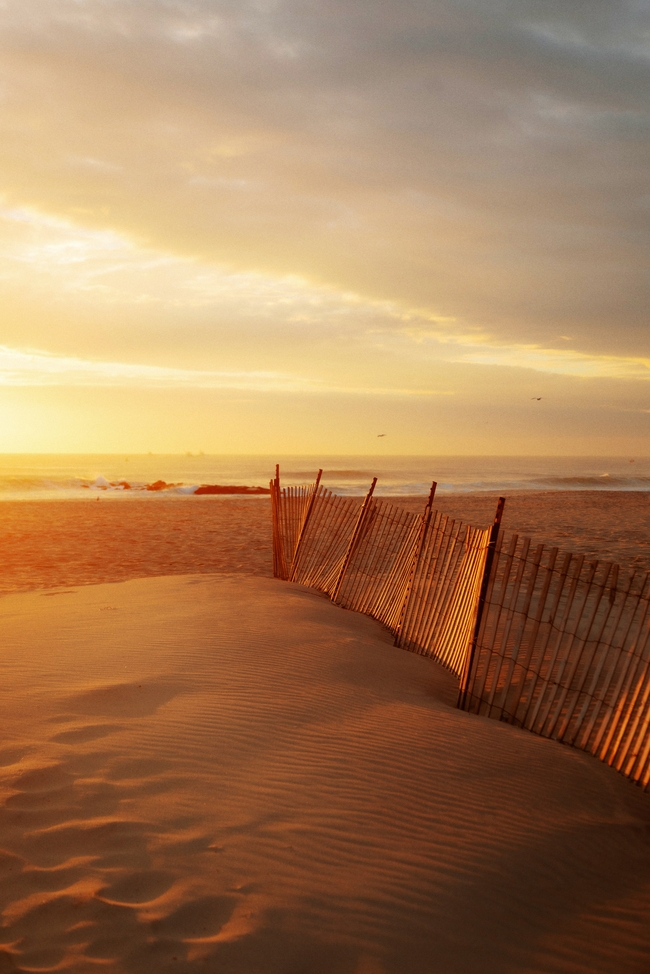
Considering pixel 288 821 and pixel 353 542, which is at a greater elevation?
pixel 353 542

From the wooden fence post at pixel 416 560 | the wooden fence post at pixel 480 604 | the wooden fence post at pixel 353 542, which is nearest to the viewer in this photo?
the wooden fence post at pixel 480 604

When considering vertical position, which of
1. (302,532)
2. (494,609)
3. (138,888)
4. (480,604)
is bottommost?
(494,609)

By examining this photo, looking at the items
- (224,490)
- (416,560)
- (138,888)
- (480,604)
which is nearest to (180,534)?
(416,560)

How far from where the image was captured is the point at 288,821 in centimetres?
328

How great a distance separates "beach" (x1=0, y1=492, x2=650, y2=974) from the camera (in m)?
2.57

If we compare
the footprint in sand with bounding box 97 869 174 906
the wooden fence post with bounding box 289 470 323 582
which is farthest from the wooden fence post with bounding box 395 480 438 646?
the footprint in sand with bounding box 97 869 174 906

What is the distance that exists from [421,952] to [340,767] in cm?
140

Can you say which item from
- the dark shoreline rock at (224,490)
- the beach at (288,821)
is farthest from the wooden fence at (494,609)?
the dark shoreline rock at (224,490)

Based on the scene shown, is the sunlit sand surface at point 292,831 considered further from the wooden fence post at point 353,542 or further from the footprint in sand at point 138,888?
the wooden fence post at point 353,542

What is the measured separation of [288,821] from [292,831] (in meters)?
0.09

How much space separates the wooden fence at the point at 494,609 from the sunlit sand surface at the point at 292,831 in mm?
362

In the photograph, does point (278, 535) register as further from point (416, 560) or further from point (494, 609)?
point (416, 560)

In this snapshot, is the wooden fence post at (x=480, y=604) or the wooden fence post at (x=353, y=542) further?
the wooden fence post at (x=353, y=542)

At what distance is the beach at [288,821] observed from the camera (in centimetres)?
257
